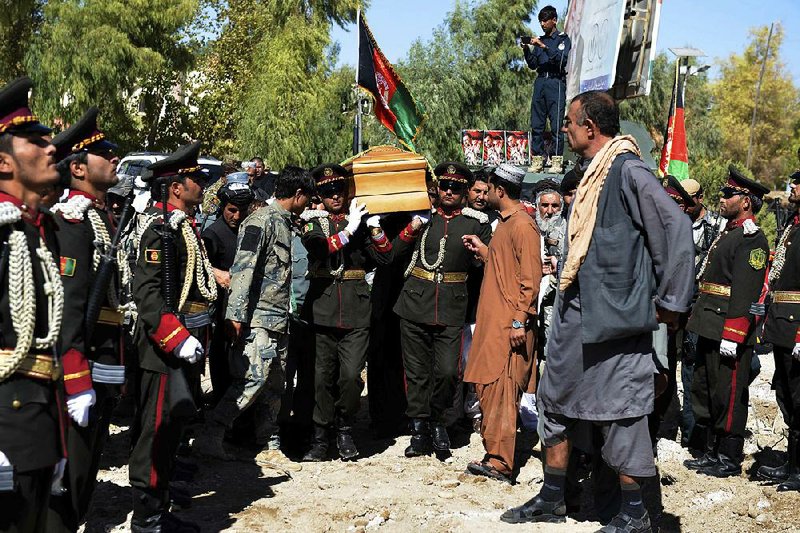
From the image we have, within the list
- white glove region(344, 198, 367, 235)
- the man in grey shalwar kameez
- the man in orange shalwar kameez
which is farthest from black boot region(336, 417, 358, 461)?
the man in grey shalwar kameez

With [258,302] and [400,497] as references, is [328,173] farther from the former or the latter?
[400,497]

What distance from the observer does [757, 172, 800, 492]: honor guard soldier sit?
21.9ft

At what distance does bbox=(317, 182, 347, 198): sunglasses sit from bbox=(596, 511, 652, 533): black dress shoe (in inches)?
136

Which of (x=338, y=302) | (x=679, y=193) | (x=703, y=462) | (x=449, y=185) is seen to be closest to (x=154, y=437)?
(x=338, y=302)

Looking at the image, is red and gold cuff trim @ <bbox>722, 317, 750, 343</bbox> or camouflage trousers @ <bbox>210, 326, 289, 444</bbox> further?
red and gold cuff trim @ <bbox>722, 317, 750, 343</bbox>

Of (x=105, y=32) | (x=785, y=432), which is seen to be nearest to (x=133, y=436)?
(x=785, y=432)

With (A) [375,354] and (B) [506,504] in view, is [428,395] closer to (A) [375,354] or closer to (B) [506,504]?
(A) [375,354]

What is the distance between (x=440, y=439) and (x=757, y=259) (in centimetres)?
287

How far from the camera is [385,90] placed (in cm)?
796

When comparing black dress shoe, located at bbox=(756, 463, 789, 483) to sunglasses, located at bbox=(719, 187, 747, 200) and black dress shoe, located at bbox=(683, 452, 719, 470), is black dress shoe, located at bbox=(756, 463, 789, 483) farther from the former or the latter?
sunglasses, located at bbox=(719, 187, 747, 200)

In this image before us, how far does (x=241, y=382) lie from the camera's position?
21.6 ft

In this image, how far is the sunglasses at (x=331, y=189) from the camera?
7.02 meters

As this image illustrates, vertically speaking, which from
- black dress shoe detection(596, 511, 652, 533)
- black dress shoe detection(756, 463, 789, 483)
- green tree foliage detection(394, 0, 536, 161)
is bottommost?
black dress shoe detection(756, 463, 789, 483)

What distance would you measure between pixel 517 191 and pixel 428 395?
6.11ft
